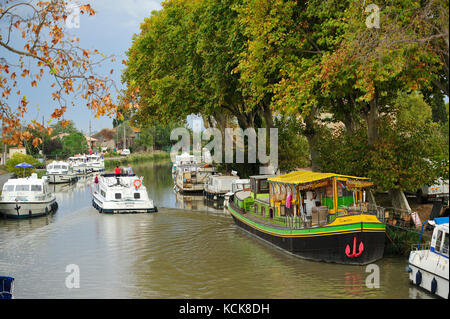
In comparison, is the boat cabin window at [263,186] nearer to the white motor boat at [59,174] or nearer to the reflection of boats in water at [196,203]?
the reflection of boats in water at [196,203]

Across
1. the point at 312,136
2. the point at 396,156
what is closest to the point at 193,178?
the point at 312,136

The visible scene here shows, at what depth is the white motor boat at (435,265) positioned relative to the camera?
49.5 feet

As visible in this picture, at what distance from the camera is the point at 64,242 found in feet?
81.9

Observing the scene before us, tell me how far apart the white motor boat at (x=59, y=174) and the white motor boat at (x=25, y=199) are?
70.2 feet

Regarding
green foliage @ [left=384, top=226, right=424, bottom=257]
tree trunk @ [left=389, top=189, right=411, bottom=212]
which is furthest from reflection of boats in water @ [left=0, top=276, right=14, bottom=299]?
tree trunk @ [left=389, top=189, right=411, bottom=212]

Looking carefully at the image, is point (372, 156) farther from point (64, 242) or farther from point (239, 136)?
point (239, 136)

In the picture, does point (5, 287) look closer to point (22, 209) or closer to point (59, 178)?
point (22, 209)

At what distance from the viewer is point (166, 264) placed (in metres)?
20.5

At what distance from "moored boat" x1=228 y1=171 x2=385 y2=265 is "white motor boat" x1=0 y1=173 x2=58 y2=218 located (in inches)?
595

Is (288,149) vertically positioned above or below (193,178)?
above

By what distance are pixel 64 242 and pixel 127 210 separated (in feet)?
25.3

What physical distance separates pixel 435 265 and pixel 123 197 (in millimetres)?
22310

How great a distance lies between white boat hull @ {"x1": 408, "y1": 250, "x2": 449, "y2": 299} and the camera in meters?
15.0

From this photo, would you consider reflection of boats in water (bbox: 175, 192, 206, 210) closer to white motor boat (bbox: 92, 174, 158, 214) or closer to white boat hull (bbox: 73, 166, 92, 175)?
white motor boat (bbox: 92, 174, 158, 214)
